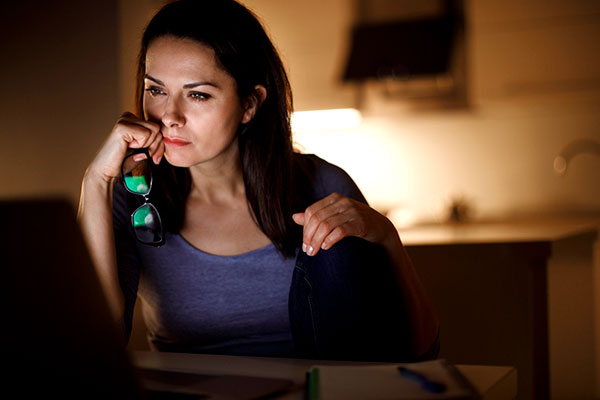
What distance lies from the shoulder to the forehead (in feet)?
1.05

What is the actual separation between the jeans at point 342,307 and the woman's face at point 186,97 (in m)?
0.35

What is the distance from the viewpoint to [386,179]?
3.58 meters

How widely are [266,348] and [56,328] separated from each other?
2.96ft

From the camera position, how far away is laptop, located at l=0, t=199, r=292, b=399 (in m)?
0.44

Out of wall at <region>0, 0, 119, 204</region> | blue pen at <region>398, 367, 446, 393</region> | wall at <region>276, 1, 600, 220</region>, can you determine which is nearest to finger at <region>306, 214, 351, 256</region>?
blue pen at <region>398, 367, 446, 393</region>

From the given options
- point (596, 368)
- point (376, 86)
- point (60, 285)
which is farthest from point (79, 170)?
point (60, 285)

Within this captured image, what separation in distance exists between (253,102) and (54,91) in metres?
2.56

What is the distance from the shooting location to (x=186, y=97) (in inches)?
51.9

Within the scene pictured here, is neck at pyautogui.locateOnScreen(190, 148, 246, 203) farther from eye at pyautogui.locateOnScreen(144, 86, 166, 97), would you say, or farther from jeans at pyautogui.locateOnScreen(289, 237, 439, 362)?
Answer: jeans at pyautogui.locateOnScreen(289, 237, 439, 362)

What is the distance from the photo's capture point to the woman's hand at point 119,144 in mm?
1231

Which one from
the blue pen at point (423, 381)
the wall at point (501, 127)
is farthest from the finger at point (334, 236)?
the wall at point (501, 127)

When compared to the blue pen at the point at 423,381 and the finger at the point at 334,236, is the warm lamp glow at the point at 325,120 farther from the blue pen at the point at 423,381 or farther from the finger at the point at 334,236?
the blue pen at the point at 423,381

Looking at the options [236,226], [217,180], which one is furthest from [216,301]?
[217,180]

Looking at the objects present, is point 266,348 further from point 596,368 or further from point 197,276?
point 596,368
